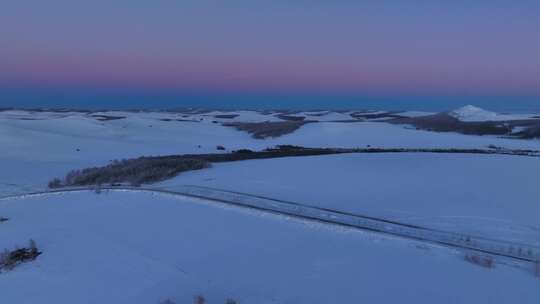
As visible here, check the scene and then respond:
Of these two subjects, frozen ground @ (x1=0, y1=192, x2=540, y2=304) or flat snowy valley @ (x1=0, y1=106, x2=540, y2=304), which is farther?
flat snowy valley @ (x1=0, y1=106, x2=540, y2=304)

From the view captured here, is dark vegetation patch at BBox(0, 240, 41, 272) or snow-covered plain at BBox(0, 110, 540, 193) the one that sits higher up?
snow-covered plain at BBox(0, 110, 540, 193)

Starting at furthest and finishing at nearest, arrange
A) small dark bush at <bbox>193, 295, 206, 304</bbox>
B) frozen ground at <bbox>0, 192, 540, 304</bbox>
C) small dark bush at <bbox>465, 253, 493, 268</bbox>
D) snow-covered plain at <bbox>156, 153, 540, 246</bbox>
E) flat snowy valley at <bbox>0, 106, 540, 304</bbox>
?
snow-covered plain at <bbox>156, 153, 540, 246</bbox> < small dark bush at <bbox>465, 253, 493, 268</bbox> < flat snowy valley at <bbox>0, 106, 540, 304</bbox> < frozen ground at <bbox>0, 192, 540, 304</bbox> < small dark bush at <bbox>193, 295, 206, 304</bbox>

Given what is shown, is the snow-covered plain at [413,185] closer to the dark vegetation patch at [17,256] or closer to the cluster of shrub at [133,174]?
the cluster of shrub at [133,174]

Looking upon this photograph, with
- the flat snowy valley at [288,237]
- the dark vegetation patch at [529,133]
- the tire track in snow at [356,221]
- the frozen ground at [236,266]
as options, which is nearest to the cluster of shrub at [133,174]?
the flat snowy valley at [288,237]

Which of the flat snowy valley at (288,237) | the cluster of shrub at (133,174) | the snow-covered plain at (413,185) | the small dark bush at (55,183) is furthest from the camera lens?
the small dark bush at (55,183)

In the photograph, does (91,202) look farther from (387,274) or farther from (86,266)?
(387,274)

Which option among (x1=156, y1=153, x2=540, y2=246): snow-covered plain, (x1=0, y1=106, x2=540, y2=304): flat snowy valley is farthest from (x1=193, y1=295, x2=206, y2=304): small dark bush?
(x1=156, y1=153, x2=540, y2=246): snow-covered plain

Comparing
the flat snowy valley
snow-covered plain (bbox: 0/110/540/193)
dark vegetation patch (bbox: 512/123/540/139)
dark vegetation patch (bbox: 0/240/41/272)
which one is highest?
dark vegetation patch (bbox: 512/123/540/139)

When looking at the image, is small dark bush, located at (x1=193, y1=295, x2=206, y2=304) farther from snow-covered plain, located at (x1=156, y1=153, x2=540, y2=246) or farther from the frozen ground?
snow-covered plain, located at (x1=156, y1=153, x2=540, y2=246)
